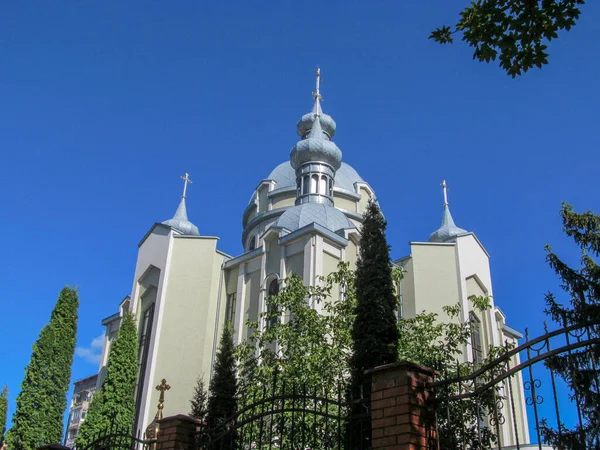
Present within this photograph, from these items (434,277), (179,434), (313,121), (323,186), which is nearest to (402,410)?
(179,434)

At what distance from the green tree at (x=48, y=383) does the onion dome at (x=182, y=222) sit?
35.0ft

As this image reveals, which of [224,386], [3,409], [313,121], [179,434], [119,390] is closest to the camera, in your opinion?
[179,434]

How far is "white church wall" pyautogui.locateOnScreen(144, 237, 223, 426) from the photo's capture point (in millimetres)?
21641

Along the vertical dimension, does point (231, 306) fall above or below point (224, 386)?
above

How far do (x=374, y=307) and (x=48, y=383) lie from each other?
432 inches

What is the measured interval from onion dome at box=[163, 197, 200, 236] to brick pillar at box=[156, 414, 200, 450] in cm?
2222

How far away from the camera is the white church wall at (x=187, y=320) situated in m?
21.6

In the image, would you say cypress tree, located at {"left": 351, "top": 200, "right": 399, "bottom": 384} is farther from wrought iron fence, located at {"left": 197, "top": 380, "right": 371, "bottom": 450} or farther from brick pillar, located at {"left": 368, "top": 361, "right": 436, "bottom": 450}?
brick pillar, located at {"left": 368, "top": 361, "right": 436, "bottom": 450}

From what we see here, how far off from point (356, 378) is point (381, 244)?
11.1ft

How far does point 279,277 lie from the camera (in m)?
20.8

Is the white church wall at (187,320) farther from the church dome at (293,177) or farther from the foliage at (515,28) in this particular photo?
the foliage at (515,28)

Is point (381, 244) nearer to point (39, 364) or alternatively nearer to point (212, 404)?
point (212, 404)

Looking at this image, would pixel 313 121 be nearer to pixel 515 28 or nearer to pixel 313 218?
pixel 313 218

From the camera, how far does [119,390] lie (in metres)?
20.8
